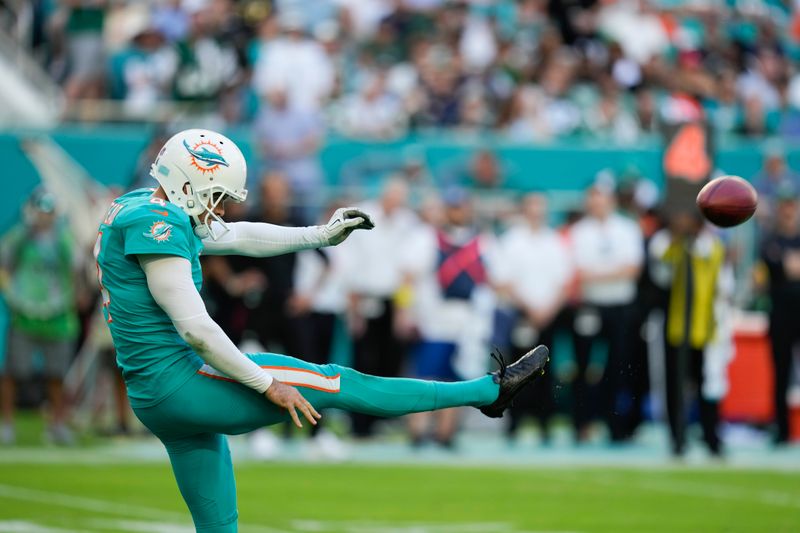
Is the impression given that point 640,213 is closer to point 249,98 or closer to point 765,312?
point 765,312

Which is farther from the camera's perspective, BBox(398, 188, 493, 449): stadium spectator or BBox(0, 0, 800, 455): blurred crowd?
BBox(398, 188, 493, 449): stadium spectator

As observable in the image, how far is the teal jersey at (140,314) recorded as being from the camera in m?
5.79

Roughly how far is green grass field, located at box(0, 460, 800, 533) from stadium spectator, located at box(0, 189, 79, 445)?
5.56 ft

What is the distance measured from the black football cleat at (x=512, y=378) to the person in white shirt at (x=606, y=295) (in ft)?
23.3

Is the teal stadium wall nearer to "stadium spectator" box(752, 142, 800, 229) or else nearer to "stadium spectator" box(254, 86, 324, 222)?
"stadium spectator" box(752, 142, 800, 229)

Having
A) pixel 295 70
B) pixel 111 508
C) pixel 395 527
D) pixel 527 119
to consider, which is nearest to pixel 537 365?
pixel 395 527

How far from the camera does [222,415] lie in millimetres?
5852

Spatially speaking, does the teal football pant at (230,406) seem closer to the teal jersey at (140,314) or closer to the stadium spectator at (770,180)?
the teal jersey at (140,314)

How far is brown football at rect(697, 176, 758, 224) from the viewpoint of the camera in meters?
7.64

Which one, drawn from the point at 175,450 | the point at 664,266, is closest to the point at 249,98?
the point at 664,266

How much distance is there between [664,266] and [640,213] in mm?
1663

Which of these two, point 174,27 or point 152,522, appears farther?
point 174,27

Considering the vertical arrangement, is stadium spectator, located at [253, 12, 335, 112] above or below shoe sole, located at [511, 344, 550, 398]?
above

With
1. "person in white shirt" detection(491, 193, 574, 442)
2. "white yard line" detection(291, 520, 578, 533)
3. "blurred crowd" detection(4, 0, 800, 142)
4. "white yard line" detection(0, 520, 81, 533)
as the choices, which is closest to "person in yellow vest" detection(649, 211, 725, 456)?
"person in white shirt" detection(491, 193, 574, 442)
